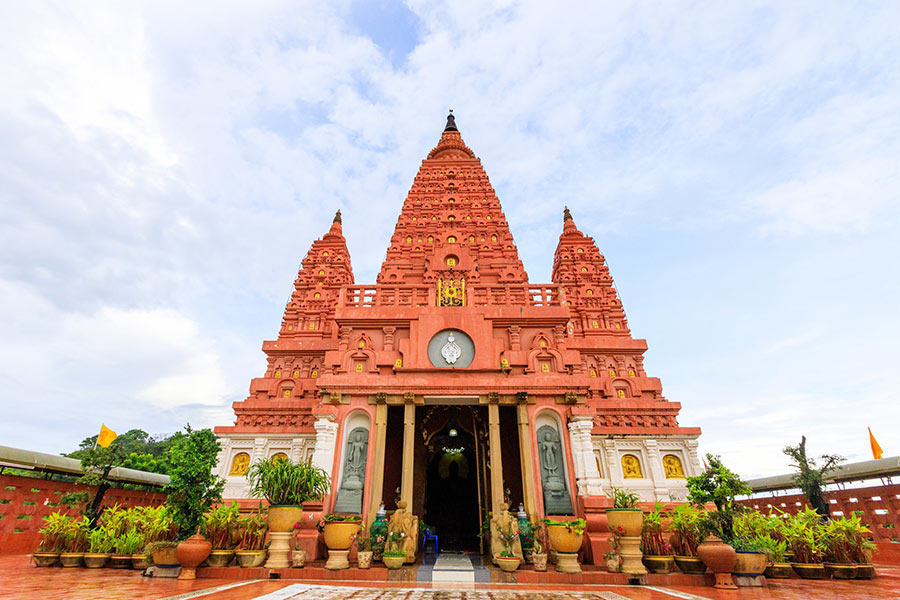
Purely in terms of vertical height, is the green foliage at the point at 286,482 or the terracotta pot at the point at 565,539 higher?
the green foliage at the point at 286,482

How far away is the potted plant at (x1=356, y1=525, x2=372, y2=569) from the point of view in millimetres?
8695

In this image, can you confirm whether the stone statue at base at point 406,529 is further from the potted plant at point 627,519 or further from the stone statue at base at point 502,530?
the potted plant at point 627,519

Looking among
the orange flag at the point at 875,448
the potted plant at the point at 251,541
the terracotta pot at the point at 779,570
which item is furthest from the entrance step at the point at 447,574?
the orange flag at the point at 875,448

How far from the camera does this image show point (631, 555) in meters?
8.39

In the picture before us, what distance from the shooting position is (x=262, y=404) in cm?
1794

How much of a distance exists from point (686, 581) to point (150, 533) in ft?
36.8

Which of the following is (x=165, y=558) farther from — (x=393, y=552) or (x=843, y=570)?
(x=843, y=570)

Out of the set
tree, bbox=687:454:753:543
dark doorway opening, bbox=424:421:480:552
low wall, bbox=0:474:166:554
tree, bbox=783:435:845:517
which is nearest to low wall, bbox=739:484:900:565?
tree, bbox=783:435:845:517

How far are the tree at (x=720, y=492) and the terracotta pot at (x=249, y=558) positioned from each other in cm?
912

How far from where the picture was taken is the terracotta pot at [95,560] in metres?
8.42

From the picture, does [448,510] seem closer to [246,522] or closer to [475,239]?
[246,522]

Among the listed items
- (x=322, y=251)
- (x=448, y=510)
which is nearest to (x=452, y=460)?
(x=448, y=510)

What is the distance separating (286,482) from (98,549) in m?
4.03

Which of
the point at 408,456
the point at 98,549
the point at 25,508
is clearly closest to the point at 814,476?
the point at 408,456
